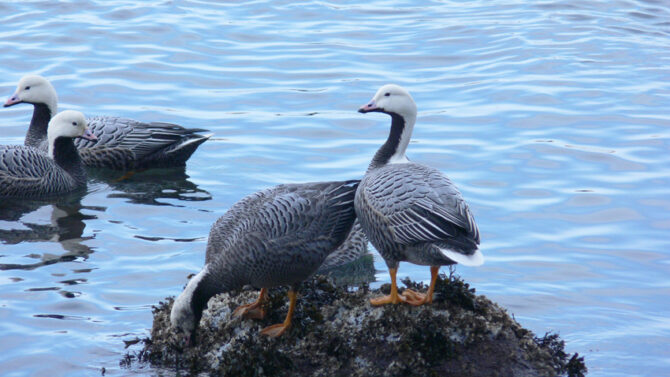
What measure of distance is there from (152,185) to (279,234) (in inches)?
219

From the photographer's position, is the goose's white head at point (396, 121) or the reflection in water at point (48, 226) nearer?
the goose's white head at point (396, 121)

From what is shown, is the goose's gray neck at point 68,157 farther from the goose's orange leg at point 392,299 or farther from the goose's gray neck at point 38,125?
the goose's orange leg at point 392,299

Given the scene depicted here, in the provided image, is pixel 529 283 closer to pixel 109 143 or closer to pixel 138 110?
pixel 109 143

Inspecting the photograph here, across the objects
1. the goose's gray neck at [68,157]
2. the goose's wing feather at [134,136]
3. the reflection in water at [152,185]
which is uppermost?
the goose's wing feather at [134,136]

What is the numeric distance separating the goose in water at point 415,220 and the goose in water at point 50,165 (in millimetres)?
5626

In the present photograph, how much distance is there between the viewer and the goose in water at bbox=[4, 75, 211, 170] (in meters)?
13.1

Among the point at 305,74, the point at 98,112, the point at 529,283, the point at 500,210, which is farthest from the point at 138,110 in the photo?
the point at 529,283

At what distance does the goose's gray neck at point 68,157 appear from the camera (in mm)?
12516

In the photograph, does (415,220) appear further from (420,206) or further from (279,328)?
(279,328)

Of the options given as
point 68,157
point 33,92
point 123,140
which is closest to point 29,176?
point 68,157

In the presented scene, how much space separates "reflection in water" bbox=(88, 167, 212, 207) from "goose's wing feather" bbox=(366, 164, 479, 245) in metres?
4.80

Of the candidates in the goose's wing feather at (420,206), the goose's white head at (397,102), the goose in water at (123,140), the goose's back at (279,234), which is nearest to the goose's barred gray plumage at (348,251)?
the goose's white head at (397,102)

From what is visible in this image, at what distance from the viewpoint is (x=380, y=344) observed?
22.8ft

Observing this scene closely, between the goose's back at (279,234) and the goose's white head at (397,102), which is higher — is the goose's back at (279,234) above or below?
below
